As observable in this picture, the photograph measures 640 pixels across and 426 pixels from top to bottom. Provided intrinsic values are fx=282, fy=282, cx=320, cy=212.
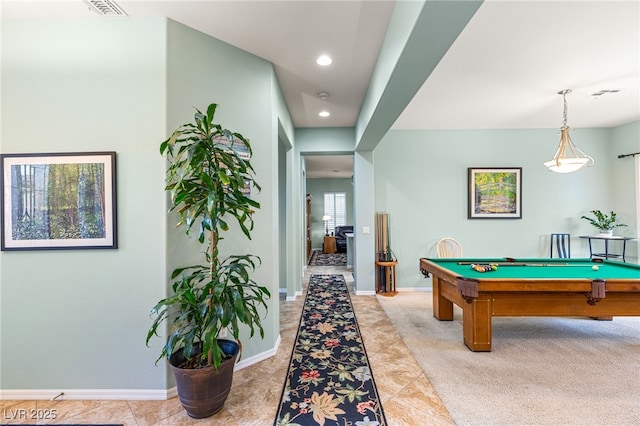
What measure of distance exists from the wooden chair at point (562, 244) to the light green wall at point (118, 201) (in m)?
6.27

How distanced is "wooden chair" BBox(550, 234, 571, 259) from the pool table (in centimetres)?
206

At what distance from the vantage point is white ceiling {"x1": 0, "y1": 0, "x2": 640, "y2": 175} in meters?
2.15

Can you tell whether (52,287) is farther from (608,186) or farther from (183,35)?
(608,186)

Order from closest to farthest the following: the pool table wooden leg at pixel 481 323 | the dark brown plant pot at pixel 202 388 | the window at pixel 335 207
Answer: the dark brown plant pot at pixel 202 388 < the pool table wooden leg at pixel 481 323 < the window at pixel 335 207

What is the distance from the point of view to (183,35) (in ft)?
7.57

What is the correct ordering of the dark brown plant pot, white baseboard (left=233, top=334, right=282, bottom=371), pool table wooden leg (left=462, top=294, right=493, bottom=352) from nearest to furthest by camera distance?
the dark brown plant pot
white baseboard (left=233, top=334, right=282, bottom=371)
pool table wooden leg (left=462, top=294, right=493, bottom=352)

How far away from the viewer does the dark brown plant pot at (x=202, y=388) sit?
73.2 inches

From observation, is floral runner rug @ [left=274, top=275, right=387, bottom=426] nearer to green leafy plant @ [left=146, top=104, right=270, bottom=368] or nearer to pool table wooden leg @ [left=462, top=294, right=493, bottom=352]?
green leafy plant @ [left=146, top=104, right=270, bottom=368]

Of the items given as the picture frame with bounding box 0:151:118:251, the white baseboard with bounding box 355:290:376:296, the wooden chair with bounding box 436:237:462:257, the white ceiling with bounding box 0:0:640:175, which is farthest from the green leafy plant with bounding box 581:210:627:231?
the picture frame with bounding box 0:151:118:251

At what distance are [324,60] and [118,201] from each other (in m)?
2.28

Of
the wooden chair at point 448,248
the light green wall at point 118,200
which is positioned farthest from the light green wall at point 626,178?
the light green wall at point 118,200

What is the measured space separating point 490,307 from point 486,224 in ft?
9.65

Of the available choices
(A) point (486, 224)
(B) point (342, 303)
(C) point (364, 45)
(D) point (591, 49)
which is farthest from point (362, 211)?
(D) point (591, 49)

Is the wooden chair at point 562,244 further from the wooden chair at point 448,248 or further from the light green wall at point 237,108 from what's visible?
the light green wall at point 237,108
